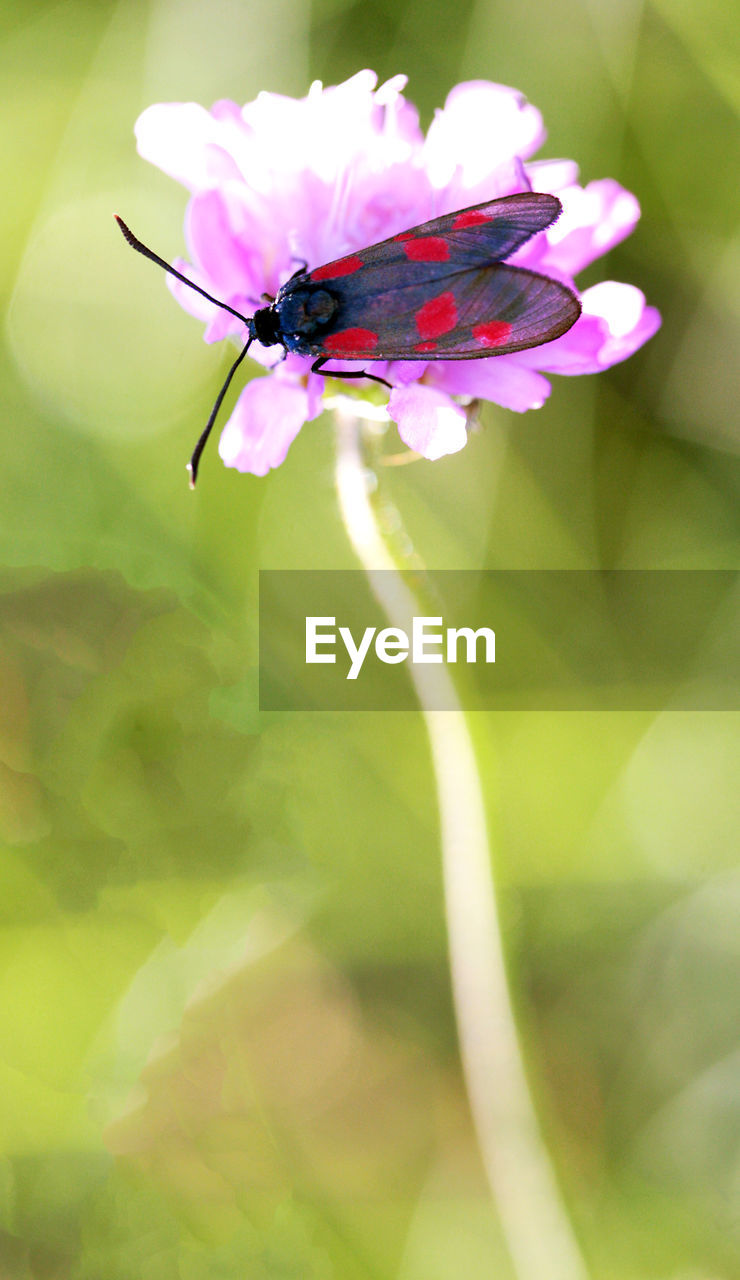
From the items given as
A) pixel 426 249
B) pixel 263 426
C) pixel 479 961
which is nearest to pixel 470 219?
pixel 426 249

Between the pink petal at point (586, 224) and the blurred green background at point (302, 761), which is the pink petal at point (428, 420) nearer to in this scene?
the pink petal at point (586, 224)

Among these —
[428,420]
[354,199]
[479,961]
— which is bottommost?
[479,961]

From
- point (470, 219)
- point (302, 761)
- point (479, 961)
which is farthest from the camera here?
point (302, 761)

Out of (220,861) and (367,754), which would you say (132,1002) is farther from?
(367,754)

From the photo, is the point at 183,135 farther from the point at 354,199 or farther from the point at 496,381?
the point at 496,381

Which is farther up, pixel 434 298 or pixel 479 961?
pixel 434 298

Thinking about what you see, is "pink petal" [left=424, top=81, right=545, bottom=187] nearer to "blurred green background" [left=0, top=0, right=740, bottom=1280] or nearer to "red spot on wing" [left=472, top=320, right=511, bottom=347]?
"red spot on wing" [left=472, top=320, right=511, bottom=347]

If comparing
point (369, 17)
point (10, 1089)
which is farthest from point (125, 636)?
point (369, 17)
